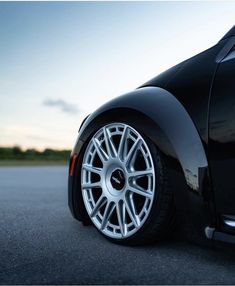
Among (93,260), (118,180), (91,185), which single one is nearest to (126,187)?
(118,180)

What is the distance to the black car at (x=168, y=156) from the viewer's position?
6.94ft

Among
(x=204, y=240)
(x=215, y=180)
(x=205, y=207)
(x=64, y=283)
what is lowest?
(x=64, y=283)

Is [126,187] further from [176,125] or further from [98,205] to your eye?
[176,125]

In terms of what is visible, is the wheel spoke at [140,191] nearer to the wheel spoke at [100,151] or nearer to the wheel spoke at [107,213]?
the wheel spoke at [107,213]

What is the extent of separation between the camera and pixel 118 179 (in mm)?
2613

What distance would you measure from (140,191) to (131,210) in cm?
14

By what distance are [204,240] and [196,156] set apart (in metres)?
0.44

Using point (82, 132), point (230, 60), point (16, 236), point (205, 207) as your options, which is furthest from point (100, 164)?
point (230, 60)

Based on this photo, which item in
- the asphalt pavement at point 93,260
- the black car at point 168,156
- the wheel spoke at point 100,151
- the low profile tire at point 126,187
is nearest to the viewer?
the asphalt pavement at point 93,260

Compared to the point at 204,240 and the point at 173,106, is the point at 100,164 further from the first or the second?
the point at 204,240

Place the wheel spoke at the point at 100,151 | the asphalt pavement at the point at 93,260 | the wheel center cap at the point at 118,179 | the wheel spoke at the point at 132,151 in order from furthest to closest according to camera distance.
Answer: the wheel spoke at the point at 100,151
the wheel center cap at the point at 118,179
the wheel spoke at the point at 132,151
the asphalt pavement at the point at 93,260

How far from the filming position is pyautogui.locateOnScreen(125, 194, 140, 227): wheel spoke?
7.95 feet

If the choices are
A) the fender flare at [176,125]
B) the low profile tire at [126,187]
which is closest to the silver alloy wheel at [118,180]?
the low profile tire at [126,187]

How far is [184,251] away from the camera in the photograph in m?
2.45
